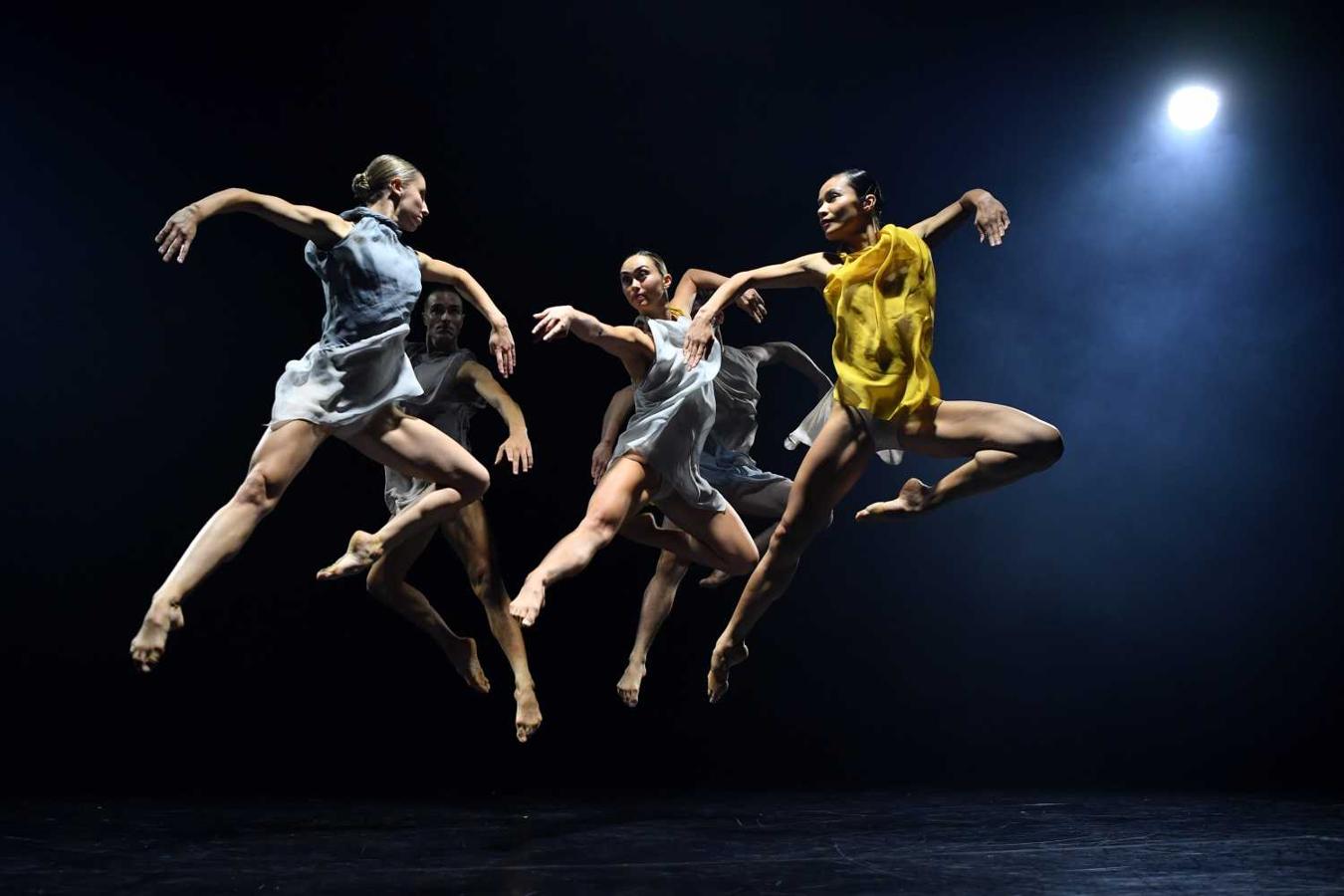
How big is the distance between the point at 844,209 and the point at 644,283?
85cm

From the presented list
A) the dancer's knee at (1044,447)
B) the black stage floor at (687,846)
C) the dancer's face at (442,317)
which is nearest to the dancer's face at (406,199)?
the dancer's face at (442,317)

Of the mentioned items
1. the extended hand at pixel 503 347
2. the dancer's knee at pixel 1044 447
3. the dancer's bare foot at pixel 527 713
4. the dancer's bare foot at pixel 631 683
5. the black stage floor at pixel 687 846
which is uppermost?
the extended hand at pixel 503 347

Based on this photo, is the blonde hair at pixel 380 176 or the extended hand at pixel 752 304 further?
the extended hand at pixel 752 304

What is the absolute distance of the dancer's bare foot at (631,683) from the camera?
16.2 feet

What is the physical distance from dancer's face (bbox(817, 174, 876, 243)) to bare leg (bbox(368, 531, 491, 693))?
1.93m

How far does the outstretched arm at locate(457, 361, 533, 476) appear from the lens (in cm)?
460

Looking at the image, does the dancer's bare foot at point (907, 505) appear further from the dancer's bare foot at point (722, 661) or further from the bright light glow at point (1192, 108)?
the bright light glow at point (1192, 108)

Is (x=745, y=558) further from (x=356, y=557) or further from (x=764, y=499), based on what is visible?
(x=356, y=557)

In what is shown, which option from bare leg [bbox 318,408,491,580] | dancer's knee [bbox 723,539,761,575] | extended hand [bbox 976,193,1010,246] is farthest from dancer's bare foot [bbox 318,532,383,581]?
extended hand [bbox 976,193,1010,246]

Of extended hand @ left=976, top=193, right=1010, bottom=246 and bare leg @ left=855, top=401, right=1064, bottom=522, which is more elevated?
extended hand @ left=976, top=193, right=1010, bottom=246

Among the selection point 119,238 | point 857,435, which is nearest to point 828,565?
point 857,435

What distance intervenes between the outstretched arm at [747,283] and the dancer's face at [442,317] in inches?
57.3

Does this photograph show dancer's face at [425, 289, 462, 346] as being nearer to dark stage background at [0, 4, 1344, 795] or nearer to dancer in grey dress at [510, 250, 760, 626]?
dark stage background at [0, 4, 1344, 795]

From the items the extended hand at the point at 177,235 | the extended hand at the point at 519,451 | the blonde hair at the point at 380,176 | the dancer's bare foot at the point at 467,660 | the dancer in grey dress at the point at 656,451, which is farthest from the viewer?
the dancer's bare foot at the point at 467,660
